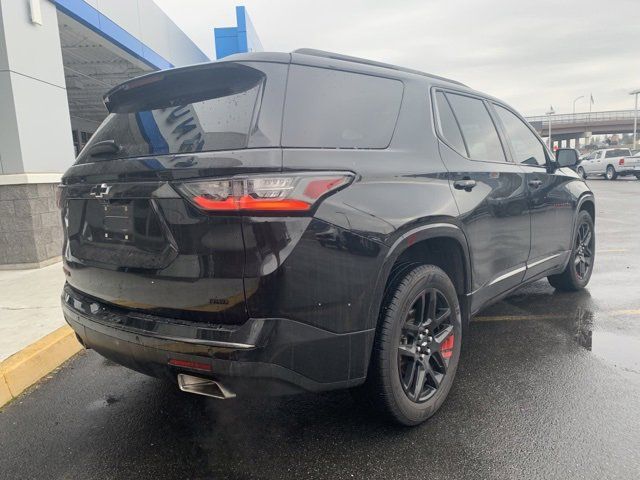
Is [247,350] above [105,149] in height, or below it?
below

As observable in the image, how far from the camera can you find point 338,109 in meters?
2.35

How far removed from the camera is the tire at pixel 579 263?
16.1ft

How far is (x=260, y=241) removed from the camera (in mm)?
1930

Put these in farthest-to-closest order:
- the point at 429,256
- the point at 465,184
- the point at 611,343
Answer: the point at 611,343, the point at 465,184, the point at 429,256

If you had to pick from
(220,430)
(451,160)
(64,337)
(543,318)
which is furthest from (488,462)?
(64,337)

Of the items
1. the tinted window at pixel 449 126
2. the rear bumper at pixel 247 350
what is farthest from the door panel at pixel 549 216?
the rear bumper at pixel 247 350

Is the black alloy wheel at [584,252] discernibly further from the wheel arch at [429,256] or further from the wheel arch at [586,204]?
the wheel arch at [429,256]

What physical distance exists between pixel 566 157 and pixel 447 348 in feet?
8.79

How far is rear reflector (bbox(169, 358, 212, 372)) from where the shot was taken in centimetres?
201

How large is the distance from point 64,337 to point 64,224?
5.04 feet

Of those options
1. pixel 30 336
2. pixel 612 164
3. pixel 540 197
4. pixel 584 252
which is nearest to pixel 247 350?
pixel 30 336

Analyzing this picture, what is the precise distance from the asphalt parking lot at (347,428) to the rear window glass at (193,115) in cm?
151

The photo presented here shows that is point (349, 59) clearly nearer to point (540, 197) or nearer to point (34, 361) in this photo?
point (540, 197)

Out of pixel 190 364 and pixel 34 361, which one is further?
pixel 34 361
